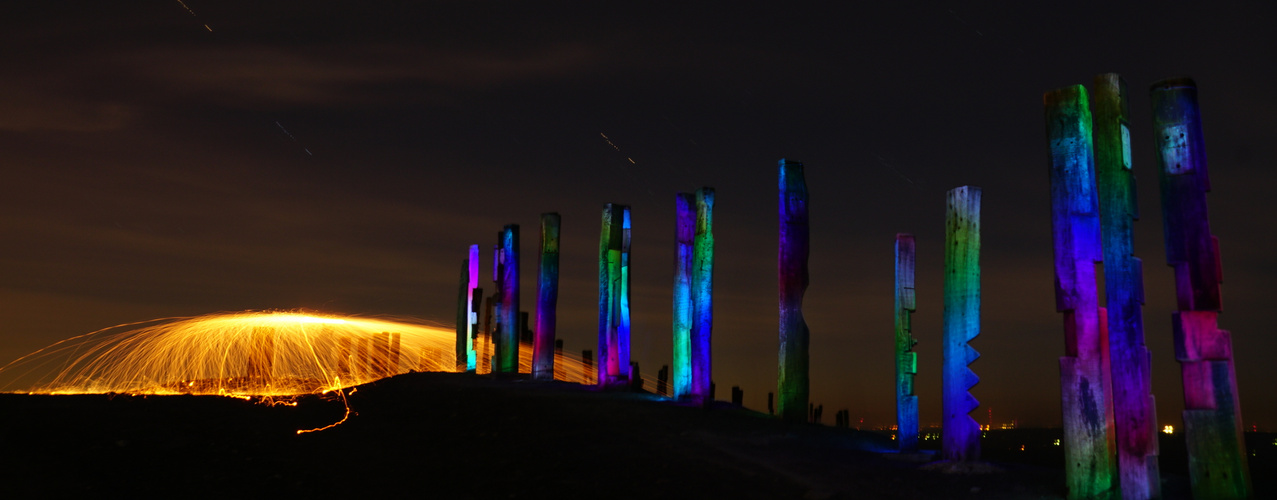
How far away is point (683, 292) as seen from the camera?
650 inches

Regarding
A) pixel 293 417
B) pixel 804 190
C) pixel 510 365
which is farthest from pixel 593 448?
pixel 510 365

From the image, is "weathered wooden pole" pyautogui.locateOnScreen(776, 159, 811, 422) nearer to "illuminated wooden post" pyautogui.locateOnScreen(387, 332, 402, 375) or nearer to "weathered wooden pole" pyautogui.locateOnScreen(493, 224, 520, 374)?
"weathered wooden pole" pyautogui.locateOnScreen(493, 224, 520, 374)

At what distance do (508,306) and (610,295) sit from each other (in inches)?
156

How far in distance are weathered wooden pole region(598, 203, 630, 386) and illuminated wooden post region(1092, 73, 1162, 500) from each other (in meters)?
10.3

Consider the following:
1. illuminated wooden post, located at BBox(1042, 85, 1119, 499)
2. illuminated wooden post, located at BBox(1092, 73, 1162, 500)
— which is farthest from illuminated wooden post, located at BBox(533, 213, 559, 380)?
illuminated wooden post, located at BBox(1092, 73, 1162, 500)

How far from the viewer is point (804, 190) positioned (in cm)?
1500

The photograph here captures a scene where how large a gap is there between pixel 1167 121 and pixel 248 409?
1143cm

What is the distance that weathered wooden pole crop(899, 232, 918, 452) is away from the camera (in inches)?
483

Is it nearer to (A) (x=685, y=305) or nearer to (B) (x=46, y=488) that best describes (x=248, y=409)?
(B) (x=46, y=488)

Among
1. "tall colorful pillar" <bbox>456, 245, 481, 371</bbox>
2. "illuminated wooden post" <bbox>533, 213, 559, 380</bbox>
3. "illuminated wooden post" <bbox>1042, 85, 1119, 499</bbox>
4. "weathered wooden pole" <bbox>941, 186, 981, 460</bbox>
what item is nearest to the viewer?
"illuminated wooden post" <bbox>1042, 85, 1119, 499</bbox>

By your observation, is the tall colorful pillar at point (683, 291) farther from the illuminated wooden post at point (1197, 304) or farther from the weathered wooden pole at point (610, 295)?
the illuminated wooden post at point (1197, 304)

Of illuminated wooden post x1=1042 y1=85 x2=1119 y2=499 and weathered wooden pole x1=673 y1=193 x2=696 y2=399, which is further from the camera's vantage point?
weathered wooden pole x1=673 y1=193 x2=696 y2=399

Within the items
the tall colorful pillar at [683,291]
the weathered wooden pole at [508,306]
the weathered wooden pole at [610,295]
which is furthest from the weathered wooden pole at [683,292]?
the weathered wooden pole at [508,306]

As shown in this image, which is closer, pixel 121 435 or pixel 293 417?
pixel 121 435
